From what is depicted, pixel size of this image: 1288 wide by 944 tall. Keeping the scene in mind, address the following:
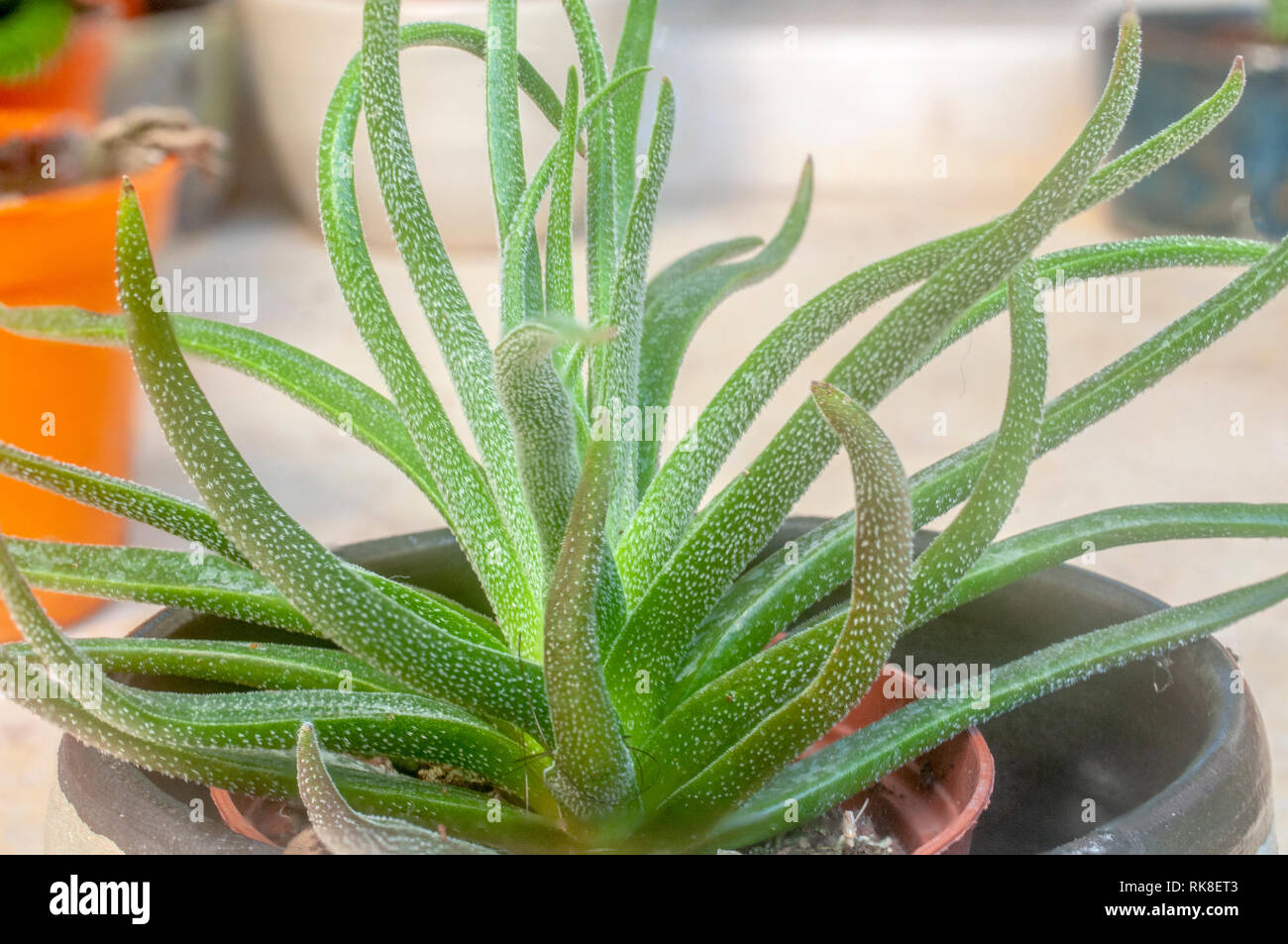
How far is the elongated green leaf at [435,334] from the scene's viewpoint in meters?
0.27

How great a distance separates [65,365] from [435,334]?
51cm

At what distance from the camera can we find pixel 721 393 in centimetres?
30

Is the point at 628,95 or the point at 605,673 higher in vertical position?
the point at 628,95

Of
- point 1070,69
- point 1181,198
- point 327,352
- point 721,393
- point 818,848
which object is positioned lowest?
point 818,848

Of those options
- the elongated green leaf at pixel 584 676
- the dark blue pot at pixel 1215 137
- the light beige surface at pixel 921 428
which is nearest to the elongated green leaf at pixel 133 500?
the elongated green leaf at pixel 584 676

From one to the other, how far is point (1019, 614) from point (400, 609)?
19 cm

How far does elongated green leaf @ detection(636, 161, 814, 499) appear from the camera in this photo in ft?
1.21

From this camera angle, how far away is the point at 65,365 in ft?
2.42

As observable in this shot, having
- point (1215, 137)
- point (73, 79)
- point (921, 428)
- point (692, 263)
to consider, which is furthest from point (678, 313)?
point (1215, 137)

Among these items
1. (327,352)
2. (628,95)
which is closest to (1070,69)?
(327,352)

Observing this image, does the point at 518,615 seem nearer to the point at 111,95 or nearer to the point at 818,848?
the point at 818,848
